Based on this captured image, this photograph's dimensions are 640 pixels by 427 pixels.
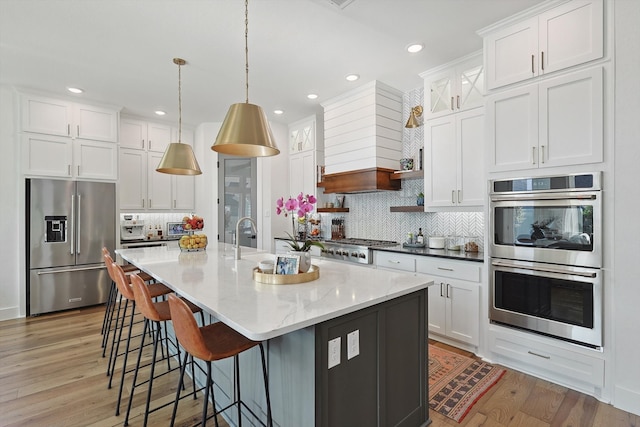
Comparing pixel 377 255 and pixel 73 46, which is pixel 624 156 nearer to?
pixel 377 255

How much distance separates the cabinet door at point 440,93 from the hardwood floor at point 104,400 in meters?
2.47

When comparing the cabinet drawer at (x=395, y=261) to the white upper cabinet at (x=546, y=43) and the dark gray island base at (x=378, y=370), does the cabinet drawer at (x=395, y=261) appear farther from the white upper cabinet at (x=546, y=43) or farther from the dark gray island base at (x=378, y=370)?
the white upper cabinet at (x=546, y=43)

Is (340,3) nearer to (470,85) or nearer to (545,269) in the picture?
(470,85)

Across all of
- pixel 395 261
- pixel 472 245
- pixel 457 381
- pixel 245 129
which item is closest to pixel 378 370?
pixel 457 381

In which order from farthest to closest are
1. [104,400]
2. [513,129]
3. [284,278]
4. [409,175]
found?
[409,175], [513,129], [104,400], [284,278]

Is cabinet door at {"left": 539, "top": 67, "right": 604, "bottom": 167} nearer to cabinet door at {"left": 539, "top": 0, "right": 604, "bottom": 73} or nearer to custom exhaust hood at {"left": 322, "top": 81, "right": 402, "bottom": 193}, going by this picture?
cabinet door at {"left": 539, "top": 0, "right": 604, "bottom": 73}

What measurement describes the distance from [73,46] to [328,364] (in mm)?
3689

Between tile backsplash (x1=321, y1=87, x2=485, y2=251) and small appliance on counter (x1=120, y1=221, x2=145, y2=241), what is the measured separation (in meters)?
3.37

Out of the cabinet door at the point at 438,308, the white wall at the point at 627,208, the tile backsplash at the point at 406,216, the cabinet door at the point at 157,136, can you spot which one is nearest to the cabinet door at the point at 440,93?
the tile backsplash at the point at 406,216

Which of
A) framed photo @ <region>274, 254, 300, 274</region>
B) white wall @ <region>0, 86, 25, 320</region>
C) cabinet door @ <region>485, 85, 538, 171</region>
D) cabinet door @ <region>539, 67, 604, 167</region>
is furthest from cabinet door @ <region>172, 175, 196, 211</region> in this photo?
cabinet door @ <region>539, 67, 604, 167</region>

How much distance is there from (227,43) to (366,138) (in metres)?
1.91

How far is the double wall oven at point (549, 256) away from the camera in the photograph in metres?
2.24

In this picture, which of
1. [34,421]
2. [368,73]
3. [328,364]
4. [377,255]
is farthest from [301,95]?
[34,421]

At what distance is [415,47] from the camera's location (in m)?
3.05
